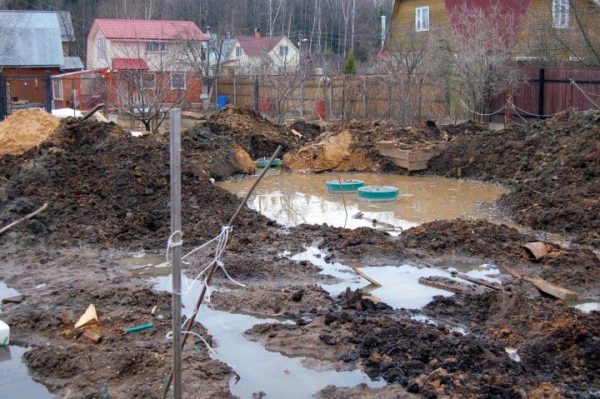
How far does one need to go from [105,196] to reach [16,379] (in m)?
6.40

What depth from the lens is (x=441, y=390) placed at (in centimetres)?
553

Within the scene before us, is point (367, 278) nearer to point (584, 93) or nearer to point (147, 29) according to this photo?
point (584, 93)

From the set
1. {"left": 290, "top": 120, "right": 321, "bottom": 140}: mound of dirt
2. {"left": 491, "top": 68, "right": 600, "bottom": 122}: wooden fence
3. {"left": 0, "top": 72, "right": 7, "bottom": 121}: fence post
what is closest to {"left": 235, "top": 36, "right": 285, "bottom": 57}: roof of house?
{"left": 0, "top": 72, "right": 7, "bottom": 121}: fence post

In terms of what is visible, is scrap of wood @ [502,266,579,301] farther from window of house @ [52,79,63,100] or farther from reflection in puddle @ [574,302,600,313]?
window of house @ [52,79,63,100]

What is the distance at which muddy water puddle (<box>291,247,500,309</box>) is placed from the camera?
8383 mm

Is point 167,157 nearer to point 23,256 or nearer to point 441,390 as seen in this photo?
point 23,256

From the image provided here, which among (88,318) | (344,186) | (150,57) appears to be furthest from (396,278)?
(150,57)

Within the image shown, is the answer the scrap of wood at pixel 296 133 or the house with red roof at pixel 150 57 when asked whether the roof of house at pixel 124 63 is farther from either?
the scrap of wood at pixel 296 133

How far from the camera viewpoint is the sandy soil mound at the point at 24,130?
16.6m

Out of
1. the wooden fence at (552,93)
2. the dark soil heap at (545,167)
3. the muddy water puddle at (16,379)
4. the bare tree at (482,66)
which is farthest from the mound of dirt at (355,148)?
→ the muddy water puddle at (16,379)

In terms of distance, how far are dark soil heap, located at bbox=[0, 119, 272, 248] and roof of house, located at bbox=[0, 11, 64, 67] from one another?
105ft

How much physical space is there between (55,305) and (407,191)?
10.2m

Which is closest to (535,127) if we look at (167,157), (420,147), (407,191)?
(420,147)

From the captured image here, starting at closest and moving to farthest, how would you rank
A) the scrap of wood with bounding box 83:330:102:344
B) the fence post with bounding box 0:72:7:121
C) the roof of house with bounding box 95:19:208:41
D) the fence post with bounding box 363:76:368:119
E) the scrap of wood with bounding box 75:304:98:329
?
the scrap of wood with bounding box 83:330:102:344, the scrap of wood with bounding box 75:304:98:329, the fence post with bounding box 0:72:7:121, the fence post with bounding box 363:76:368:119, the roof of house with bounding box 95:19:208:41
